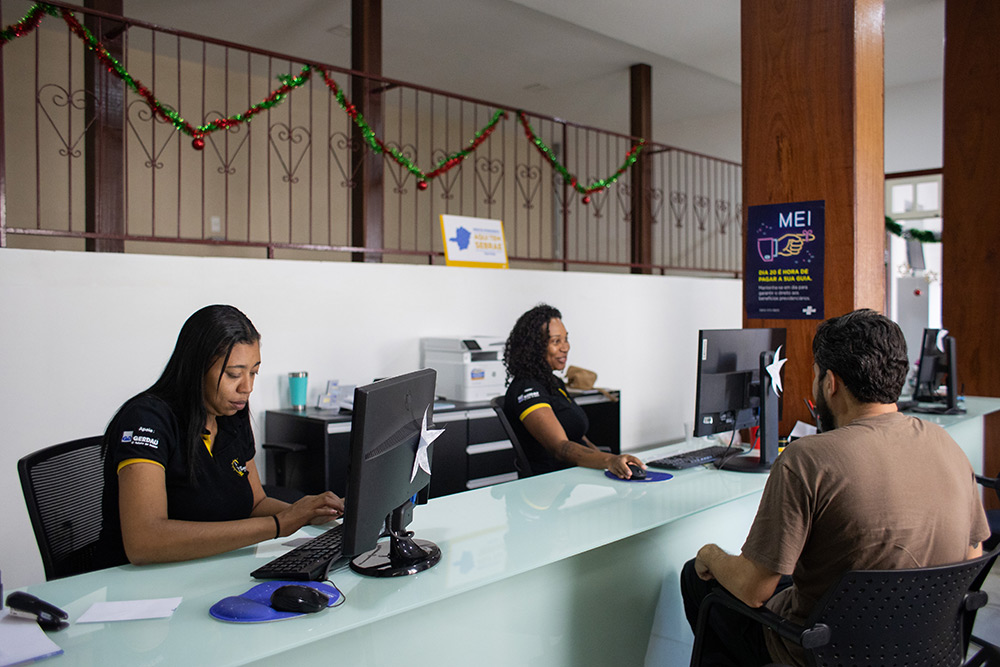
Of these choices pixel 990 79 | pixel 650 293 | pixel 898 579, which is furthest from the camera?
pixel 650 293

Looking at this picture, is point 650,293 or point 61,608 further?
point 650,293

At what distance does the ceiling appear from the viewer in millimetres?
5652

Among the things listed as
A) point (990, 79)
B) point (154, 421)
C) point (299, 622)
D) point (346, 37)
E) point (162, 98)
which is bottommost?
point (299, 622)

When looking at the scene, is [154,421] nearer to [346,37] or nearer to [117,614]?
[117,614]

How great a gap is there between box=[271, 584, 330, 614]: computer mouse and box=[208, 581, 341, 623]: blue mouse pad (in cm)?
1

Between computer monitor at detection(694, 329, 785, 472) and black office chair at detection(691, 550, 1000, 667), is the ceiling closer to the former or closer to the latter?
computer monitor at detection(694, 329, 785, 472)

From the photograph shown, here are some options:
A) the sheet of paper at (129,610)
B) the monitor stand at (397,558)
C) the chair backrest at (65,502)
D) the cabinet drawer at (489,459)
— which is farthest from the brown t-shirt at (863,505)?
the cabinet drawer at (489,459)

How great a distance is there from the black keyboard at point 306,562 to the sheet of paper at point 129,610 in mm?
187

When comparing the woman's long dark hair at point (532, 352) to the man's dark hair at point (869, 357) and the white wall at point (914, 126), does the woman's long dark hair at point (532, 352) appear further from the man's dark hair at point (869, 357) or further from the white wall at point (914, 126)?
the white wall at point (914, 126)

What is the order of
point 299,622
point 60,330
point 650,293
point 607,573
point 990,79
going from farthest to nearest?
1. point 650,293
2. point 990,79
3. point 60,330
4. point 607,573
5. point 299,622

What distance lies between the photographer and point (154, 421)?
1771 millimetres

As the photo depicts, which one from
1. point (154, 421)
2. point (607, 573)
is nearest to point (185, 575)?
point (154, 421)

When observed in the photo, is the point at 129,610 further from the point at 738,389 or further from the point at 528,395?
the point at 738,389

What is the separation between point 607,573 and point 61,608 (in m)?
1.26
